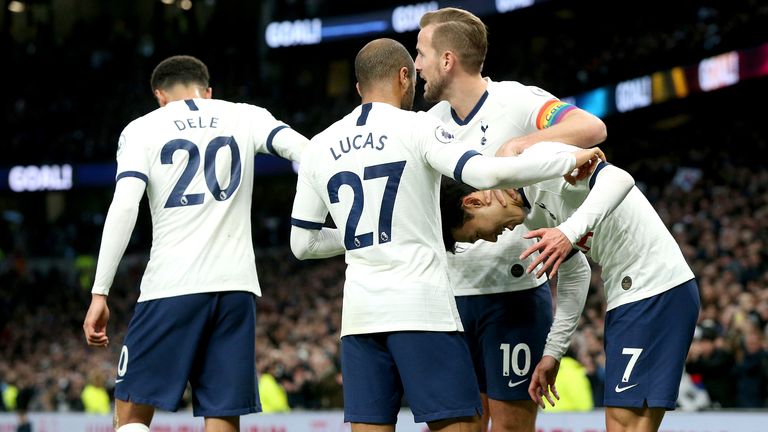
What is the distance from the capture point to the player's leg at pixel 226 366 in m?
5.34

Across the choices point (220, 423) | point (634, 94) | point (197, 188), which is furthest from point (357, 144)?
point (634, 94)

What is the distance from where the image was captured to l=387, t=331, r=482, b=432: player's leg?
438 cm

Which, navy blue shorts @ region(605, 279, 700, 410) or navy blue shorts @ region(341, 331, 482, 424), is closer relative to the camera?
navy blue shorts @ region(341, 331, 482, 424)

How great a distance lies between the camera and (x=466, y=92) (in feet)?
17.3

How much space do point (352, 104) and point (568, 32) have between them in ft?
20.6

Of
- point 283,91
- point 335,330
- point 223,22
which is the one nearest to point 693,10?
point 335,330

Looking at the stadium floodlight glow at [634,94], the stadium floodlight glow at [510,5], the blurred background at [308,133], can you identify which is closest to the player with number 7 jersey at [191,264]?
the blurred background at [308,133]

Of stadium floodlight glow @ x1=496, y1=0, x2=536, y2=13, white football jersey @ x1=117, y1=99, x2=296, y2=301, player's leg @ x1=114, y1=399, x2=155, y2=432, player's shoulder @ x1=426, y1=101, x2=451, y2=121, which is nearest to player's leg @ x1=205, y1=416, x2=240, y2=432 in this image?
player's leg @ x1=114, y1=399, x2=155, y2=432

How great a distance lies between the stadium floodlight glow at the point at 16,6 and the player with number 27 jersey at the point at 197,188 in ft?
117

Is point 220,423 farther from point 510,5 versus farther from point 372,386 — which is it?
point 510,5

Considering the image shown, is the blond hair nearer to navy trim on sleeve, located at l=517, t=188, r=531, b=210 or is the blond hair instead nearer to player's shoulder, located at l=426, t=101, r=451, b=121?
player's shoulder, located at l=426, t=101, r=451, b=121

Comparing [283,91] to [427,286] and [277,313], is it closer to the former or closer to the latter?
[277,313]

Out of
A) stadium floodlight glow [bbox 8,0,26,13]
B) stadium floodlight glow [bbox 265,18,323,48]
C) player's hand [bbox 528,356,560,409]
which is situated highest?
stadium floodlight glow [bbox 8,0,26,13]

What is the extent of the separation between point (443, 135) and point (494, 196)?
1.60 feet
